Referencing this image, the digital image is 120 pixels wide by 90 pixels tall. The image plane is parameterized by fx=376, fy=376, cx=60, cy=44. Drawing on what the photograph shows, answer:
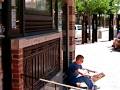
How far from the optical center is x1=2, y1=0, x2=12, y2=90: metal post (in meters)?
5.52

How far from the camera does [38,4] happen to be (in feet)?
25.4

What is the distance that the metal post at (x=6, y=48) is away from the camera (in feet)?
18.1

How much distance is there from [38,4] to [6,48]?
2382 mm

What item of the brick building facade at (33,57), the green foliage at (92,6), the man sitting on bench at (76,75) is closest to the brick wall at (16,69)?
the brick building facade at (33,57)

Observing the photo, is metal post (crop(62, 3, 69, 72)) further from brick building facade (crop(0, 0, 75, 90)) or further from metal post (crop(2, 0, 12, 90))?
metal post (crop(2, 0, 12, 90))

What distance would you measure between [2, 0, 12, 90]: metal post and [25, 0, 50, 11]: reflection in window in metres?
1.13

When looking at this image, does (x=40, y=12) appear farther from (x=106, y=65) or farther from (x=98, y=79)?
(x=106, y=65)

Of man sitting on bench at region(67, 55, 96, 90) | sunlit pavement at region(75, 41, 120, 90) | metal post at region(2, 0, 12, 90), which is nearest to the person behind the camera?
metal post at region(2, 0, 12, 90)

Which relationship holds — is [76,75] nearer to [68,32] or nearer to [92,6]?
[68,32]

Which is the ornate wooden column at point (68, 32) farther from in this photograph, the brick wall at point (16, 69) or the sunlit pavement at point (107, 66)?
the brick wall at point (16, 69)

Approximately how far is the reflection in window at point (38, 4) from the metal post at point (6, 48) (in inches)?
44.6

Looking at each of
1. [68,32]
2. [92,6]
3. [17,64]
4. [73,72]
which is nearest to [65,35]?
[68,32]

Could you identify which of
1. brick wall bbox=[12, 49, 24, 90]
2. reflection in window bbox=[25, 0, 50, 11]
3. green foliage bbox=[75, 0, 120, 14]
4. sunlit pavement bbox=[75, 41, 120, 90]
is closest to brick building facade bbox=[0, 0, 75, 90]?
brick wall bbox=[12, 49, 24, 90]

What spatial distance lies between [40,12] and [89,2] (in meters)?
27.1
